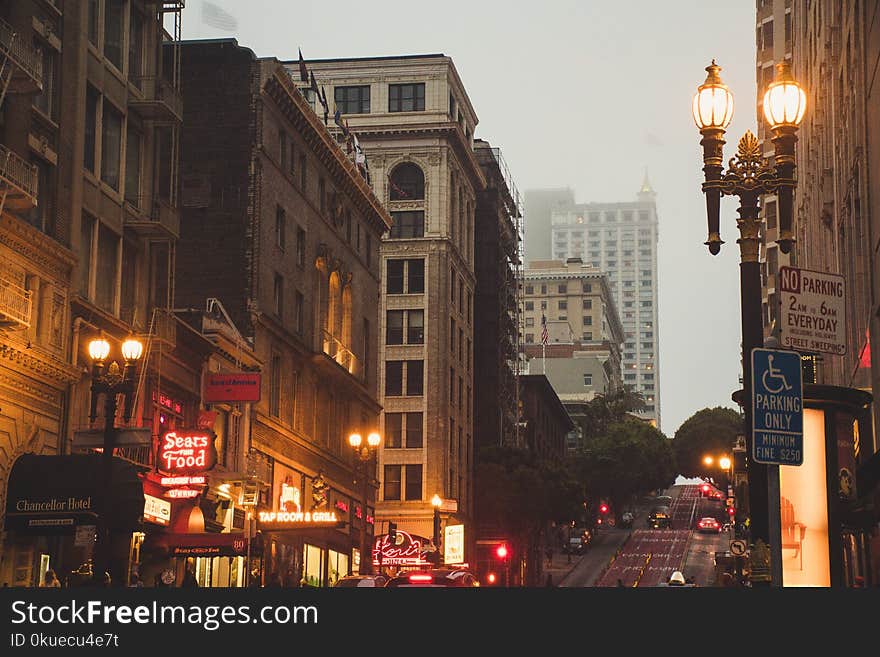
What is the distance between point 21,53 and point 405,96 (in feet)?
224

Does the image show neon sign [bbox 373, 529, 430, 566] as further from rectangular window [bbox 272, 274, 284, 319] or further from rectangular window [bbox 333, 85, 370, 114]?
rectangular window [bbox 333, 85, 370, 114]

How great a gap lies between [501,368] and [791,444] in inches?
3964

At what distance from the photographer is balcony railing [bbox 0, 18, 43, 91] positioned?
33.8 meters

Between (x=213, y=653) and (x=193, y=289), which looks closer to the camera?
(x=213, y=653)

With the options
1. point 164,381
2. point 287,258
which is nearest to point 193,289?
point 287,258

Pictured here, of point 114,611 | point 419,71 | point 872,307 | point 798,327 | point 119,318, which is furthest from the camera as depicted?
point 419,71

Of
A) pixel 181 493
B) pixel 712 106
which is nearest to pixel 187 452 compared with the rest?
pixel 181 493

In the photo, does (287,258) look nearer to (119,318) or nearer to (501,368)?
(119,318)

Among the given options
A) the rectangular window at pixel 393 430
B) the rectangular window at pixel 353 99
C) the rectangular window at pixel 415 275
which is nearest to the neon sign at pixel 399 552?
the rectangular window at pixel 393 430


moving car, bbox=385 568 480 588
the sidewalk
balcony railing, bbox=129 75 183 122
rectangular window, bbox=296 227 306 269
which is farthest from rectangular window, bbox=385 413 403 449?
moving car, bbox=385 568 480 588

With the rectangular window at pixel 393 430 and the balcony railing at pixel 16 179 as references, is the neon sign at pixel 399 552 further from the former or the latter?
the rectangular window at pixel 393 430

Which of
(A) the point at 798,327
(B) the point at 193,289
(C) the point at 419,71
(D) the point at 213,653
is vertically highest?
(C) the point at 419,71

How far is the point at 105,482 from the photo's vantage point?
30703 millimetres

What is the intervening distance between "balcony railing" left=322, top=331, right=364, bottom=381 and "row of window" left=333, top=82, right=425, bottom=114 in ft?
99.5
